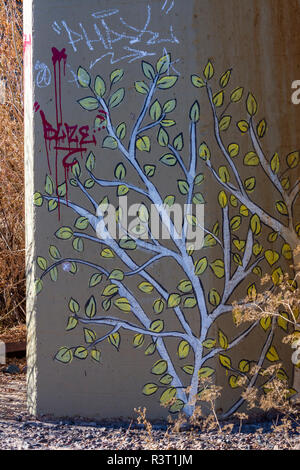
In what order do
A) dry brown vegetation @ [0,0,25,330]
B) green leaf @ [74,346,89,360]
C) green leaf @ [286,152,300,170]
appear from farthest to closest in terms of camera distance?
dry brown vegetation @ [0,0,25,330], green leaf @ [286,152,300,170], green leaf @ [74,346,89,360]

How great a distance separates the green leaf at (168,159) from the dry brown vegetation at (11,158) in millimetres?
2787

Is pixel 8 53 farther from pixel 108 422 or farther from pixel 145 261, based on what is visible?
pixel 108 422

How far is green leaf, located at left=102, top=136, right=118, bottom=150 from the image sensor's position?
4477mm

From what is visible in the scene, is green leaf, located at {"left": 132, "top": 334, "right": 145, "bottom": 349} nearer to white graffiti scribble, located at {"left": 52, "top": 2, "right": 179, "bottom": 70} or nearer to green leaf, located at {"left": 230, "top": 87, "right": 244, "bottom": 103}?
green leaf, located at {"left": 230, "top": 87, "right": 244, "bottom": 103}

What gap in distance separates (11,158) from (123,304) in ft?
9.68

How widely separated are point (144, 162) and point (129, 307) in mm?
969

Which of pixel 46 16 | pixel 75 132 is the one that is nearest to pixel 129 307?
pixel 75 132

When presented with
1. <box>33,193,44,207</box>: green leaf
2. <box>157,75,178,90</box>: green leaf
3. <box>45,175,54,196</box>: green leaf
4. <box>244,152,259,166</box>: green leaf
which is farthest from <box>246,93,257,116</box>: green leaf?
<box>33,193,44,207</box>: green leaf

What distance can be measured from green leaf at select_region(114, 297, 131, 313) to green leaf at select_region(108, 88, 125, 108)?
1295 mm

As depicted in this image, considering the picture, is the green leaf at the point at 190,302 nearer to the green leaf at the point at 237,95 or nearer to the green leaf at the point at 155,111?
the green leaf at the point at 155,111

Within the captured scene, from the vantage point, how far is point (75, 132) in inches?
178

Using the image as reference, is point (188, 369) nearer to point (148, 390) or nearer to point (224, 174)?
point (148, 390)

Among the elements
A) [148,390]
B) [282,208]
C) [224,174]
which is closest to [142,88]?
[224,174]

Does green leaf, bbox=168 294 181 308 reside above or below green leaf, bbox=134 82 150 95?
below
